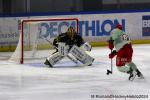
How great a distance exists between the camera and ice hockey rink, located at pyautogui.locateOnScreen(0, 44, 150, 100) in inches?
306

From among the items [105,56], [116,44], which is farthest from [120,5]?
[116,44]

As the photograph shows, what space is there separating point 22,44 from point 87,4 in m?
4.26

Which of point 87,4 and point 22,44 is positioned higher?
point 87,4

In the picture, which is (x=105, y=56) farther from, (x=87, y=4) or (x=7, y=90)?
(x=7, y=90)

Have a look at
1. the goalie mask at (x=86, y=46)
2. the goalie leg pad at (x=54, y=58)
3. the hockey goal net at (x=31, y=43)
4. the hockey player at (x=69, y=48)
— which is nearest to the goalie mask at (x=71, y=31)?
the hockey player at (x=69, y=48)

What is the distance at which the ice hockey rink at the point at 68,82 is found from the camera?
306 inches

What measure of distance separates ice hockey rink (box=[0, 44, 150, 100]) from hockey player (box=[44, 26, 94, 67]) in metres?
0.20

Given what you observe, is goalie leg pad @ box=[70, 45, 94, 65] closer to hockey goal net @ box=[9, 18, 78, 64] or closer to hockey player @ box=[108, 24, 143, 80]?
hockey goal net @ box=[9, 18, 78, 64]

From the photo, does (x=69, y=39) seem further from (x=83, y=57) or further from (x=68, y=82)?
(x=68, y=82)

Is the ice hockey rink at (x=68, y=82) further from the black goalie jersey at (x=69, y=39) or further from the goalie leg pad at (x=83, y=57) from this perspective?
the black goalie jersey at (x=69, y=39)

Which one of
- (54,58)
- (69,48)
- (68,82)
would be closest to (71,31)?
(69,48)

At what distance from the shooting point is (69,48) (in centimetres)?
1155

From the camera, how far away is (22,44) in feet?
41.1

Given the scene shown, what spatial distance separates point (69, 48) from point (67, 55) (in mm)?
198
